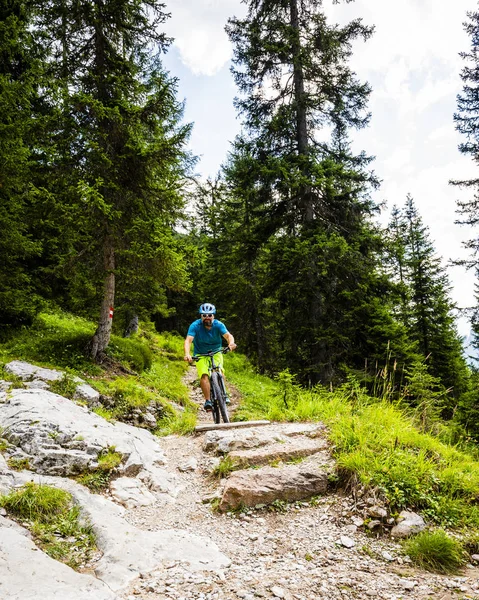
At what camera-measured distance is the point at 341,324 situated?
12.7 meters

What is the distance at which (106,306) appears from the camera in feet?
36.1

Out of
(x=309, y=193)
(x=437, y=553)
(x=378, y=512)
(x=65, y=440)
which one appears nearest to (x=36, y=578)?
(x=65, y=440)

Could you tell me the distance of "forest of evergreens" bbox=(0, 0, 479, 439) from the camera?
1030 centimetres

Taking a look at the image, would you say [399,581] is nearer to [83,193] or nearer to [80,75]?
[83,193]

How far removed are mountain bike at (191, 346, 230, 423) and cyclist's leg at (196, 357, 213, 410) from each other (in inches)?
2.8

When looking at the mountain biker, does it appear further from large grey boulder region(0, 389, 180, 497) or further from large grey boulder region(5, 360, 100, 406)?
large grey boulder region(5, 360, 100, 406)

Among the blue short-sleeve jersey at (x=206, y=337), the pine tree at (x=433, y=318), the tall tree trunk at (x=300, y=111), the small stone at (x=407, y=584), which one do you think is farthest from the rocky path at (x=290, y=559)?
the pine tree at (x=433, y=318)

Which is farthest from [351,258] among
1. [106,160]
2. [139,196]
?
[106,160]

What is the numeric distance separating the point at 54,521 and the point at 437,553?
3.49 meters

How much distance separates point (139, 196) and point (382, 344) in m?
9.03

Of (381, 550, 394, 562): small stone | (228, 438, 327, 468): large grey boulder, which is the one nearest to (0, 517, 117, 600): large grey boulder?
(381, 550, 394, 562): small stone

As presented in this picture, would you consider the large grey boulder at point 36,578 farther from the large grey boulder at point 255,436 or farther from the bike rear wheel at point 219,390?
the bike rear wheel at point 219,390

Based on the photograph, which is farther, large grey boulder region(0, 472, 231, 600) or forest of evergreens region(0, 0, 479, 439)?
forest of evergreens region(0, 0, 479, 439)

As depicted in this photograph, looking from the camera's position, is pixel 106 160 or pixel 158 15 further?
pixel 158 15
